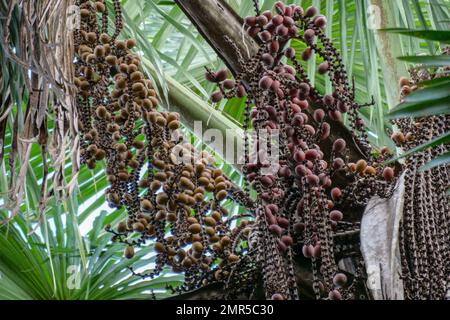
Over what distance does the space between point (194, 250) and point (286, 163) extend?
0.73 ft

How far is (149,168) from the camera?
1.48 metres

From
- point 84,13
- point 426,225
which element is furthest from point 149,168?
point 426,225

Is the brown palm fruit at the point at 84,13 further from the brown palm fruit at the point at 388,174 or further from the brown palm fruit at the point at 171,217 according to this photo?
the brown palm fruit at the point at 388,174

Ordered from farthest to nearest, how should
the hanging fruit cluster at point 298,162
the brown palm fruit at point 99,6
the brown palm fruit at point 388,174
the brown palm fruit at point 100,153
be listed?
1. the brown palm fruit at point 99,6
2. the brown palm fruit at point 100,153
3. the brown palm fruit at point 388,174
4. the hanging fruit cluster at point 298,162

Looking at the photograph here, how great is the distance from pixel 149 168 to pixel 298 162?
0.29 m

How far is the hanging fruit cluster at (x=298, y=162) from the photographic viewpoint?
126 cm

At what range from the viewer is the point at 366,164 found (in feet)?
4.78

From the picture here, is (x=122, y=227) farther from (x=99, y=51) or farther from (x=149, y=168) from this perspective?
(x=99, y=51)

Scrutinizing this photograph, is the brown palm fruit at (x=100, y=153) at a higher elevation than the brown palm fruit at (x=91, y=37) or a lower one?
lower

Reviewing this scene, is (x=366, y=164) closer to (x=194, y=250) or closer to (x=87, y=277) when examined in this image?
(x=194, y=250)

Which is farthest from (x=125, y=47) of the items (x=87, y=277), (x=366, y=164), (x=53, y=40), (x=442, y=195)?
(x=87, y=277)

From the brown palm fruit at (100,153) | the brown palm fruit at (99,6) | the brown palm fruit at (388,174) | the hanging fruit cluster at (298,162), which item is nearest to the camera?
the hanging fruit cluster at (298,162)

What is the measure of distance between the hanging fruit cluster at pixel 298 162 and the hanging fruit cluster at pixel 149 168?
0.35 ft

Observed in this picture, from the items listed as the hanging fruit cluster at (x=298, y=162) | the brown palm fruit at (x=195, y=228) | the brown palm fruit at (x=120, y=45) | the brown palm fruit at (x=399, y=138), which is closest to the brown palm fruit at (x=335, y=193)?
the hanging fruit cluster at (x=298, y=162)
